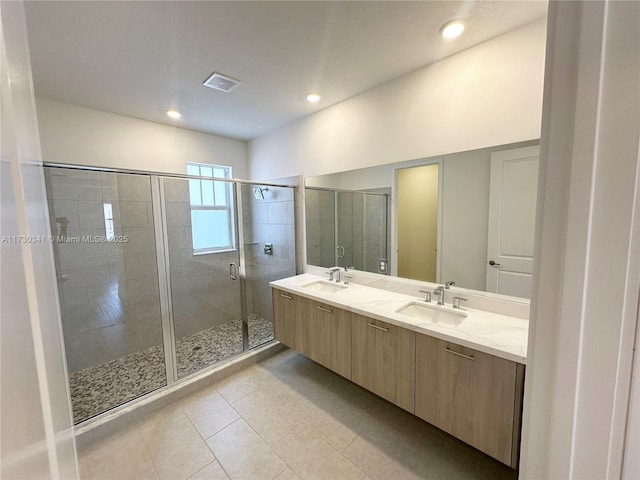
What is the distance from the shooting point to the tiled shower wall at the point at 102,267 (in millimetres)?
2250

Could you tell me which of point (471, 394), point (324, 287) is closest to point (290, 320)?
point (324, 287)

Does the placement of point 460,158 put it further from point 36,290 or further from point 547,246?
point 36,290

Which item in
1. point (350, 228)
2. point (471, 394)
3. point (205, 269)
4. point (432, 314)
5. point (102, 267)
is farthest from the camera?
point (205, 269)

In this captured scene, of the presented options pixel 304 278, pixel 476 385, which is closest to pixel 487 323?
pixel 476 385

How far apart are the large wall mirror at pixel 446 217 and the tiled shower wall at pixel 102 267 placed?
195cm

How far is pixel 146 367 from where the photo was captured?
8.33 ft

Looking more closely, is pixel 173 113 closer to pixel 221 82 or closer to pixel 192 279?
pixel 221 82

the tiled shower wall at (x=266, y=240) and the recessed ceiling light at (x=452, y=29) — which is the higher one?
the recessed ceiling light at (x=452, y=29)

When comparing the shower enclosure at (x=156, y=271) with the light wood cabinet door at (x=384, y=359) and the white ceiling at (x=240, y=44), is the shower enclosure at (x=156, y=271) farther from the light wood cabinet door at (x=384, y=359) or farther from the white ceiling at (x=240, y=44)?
the light wood cabinet door at (x=384, y=359)

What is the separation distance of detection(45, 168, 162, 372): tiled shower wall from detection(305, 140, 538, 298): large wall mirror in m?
1.95

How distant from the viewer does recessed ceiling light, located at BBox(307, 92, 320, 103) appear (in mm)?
2334

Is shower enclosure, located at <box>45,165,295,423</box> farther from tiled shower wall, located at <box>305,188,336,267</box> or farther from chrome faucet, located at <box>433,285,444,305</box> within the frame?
chrome faucet, located at <box>433,285,444,305</box>

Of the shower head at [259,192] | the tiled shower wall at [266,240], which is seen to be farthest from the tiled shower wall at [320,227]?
the shower head at [259,192]

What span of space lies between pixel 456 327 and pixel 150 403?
7.60ft
